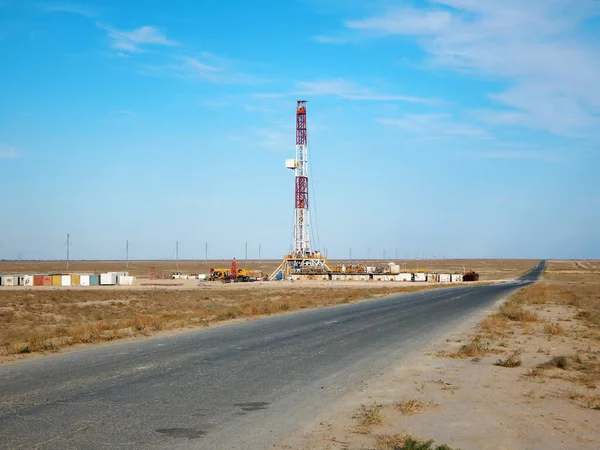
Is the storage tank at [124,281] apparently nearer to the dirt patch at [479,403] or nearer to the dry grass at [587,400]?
the dirt patch at [479,403]

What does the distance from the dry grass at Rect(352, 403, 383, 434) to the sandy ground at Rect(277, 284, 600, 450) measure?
0.21 feet

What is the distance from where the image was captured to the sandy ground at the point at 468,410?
8.05 meters

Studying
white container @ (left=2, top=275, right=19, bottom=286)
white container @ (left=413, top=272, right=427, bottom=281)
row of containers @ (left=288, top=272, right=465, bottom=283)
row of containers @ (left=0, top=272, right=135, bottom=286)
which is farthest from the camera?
white container @ (left=413, top=272, right=427, bottom=281)

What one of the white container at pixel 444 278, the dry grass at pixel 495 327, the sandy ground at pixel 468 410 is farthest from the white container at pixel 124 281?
the sandy ground at pixel 468 410

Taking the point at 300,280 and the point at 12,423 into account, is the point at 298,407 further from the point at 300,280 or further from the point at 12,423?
the point at 300,280

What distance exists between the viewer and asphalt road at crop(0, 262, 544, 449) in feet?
26.2

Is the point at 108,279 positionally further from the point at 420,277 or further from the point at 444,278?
the point at 444,278

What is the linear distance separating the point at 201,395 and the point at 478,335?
13216 mm

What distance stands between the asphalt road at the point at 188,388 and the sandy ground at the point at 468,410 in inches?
21.2

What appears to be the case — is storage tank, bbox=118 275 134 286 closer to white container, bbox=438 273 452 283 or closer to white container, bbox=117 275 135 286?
white container, bbox=117 275 135 286

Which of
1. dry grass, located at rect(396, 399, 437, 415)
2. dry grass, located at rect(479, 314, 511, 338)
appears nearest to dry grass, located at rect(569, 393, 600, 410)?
dry grass, located at rect(396, 399, 437, 415)

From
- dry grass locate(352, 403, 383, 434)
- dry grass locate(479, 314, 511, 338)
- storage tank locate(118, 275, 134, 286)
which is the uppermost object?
dry grass locate(352, 403, 383, 434)

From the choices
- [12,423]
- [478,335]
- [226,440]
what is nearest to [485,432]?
[226,440]

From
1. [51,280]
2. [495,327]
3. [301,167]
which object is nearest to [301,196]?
[301,167]
